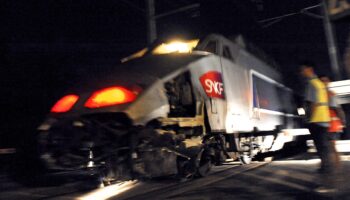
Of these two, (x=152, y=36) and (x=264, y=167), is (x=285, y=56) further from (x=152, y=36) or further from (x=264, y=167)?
(x=264, y=167)

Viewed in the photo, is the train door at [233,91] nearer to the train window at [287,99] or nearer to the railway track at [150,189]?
the railway track at [150,189]

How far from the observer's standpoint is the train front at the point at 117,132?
505cm

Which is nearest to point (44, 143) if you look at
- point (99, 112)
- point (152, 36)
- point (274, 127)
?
point (99, 112)

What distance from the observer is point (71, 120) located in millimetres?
5121

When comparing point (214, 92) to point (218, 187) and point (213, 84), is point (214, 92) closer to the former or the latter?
point (213, 84)

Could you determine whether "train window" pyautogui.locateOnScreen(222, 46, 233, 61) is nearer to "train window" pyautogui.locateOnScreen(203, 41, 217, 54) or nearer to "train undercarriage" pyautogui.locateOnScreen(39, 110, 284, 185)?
"train window" pyautogui.locateOnScreen(203, 41, 217, 54)

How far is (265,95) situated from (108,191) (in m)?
5.12

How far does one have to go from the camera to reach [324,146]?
469 cm

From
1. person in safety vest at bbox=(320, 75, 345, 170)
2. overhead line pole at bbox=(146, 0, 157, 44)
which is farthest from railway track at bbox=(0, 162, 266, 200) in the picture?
overhead line pole at bbox=(146, 0, 157, 44)

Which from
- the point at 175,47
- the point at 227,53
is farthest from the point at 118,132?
the point at 227,53

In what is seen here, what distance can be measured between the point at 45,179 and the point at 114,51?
26238 millimetres

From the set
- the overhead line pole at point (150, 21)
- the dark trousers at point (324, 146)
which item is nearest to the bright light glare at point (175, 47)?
the dark trousers at point (324, 146)

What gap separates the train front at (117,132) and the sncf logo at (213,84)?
0.74 m

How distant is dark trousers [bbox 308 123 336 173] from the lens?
4.39 metres
